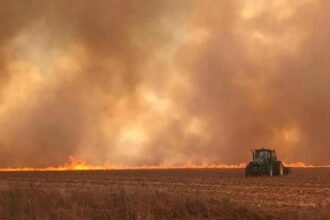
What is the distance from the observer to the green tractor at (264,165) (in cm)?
4958

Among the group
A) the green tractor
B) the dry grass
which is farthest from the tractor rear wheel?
the dry grass

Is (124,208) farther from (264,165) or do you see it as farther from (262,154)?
(262,154)

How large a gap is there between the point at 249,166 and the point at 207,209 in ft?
107

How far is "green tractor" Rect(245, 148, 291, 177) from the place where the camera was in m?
49.6

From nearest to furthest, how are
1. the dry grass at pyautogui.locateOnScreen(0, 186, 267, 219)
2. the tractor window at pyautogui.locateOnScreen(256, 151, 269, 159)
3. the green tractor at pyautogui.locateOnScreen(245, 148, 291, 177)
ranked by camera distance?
the dry grass at pyautogui.locateOnScreen(0, 186, 267, 219) < the green tractor at pyautogui.locateOnScreen(245, 148, 291, 177) < the tractor window at pyautogui.locateOnScreen(256, 151, 269, 159)

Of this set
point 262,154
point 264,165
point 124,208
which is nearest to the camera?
point 124,208

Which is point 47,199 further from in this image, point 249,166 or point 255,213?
point 249,166

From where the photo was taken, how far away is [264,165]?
164 ft

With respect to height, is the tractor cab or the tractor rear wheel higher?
the tractor cab

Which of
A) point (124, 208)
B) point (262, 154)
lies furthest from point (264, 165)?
point (124, 208)

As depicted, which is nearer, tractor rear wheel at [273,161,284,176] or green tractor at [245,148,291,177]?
green tractor at [245,148,291,177]

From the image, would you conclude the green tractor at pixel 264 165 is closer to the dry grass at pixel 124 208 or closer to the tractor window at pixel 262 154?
the tractor window at pixel 262 154

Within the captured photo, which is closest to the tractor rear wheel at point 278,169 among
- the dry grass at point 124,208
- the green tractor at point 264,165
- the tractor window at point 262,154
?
the green tractor at point 264,165

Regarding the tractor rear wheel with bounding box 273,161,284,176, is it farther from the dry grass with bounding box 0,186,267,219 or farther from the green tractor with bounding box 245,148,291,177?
the dry grass with bounding box 0,186,267,219
